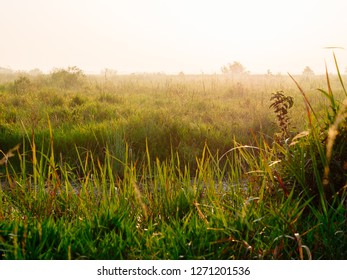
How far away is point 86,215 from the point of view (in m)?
2.70

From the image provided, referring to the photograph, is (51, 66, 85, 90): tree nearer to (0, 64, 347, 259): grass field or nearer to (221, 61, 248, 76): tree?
(0, 64, 347, 259): grass field

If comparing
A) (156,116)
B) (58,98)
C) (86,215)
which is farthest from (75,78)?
(86,215)

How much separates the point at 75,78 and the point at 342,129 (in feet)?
45.3

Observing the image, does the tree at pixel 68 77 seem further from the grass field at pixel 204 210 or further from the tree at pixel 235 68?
the tree at pixel 235 68

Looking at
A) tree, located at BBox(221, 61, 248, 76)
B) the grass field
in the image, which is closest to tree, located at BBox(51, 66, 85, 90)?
the grass field

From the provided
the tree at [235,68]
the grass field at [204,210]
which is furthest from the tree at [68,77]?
the tree at [235,68]

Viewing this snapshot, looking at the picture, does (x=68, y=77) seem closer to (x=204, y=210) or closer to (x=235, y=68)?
(x=204, y=210)

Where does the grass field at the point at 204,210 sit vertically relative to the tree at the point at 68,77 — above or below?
below

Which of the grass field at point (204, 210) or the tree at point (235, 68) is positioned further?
the tree at point (235, 68)

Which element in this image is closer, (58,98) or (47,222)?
(47,222)

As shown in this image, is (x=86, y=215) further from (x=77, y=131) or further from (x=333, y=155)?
(x=77, y=131)

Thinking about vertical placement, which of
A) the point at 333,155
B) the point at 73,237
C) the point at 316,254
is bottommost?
the point at 316,254
